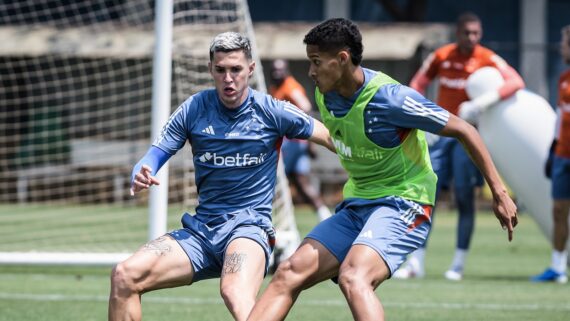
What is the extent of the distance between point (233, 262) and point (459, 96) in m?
5.46

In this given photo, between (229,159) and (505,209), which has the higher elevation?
(229,159)

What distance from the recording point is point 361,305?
5418 millimetres

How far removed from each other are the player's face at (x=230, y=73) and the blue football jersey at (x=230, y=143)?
0.11 m

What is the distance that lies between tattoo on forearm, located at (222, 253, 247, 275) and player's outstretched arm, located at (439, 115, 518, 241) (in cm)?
119

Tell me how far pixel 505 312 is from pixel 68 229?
7.27 m

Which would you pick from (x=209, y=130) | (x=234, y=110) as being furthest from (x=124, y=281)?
(x=234, y=110)

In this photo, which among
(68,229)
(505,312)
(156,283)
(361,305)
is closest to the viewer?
(361,305)

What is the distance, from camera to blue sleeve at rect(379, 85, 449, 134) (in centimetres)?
575

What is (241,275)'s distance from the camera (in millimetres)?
5961

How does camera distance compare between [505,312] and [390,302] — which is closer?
[505,312]

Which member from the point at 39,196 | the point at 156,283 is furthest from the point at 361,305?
the point at 39,196

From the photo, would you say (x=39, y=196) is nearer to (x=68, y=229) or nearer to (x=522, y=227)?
(x=68, y=229)

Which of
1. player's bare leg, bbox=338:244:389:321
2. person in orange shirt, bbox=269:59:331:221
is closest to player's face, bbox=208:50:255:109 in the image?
player's bare leg, bbox=338:244:389:321

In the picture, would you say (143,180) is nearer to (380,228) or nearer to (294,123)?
(294,123)
